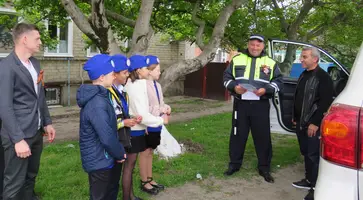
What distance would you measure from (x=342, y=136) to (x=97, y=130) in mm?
1694

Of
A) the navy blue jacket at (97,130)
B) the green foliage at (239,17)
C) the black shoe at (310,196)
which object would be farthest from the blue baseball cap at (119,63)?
the green foliage at (239,17)

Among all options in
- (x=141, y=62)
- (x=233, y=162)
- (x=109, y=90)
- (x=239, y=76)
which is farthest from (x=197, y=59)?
(x=109, y=90)

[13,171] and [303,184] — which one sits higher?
[13,171]

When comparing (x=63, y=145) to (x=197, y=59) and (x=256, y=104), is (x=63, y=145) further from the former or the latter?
(x=256, y=104)

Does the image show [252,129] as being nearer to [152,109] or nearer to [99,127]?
[152,109]

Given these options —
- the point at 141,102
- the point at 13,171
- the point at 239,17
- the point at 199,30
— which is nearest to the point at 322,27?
the point at 239,17

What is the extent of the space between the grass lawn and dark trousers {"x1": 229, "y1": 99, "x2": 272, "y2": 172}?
25cm

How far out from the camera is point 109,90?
307cm

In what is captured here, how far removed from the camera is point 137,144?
12.2ft

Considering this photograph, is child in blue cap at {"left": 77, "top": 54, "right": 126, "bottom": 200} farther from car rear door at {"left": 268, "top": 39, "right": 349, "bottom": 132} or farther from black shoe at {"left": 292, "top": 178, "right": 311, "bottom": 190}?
car rear door at {"left": 268, "top": 39, "right": 349, "bottom": 132}

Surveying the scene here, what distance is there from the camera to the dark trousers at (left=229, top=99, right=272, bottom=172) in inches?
188

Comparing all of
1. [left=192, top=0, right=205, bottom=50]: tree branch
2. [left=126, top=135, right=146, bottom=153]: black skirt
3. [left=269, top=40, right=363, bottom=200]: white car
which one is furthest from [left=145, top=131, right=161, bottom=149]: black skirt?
[left=192, top=0, right=205, bottom=50]: tree branch

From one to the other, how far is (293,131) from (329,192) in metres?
3.27

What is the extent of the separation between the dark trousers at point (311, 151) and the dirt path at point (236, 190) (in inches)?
10.4
